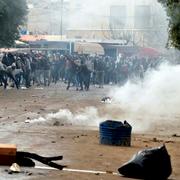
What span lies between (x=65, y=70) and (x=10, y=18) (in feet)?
16.2

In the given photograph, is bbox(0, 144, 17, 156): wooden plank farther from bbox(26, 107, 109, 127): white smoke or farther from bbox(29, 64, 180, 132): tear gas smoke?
bbox(26, 107, 109, 127): white smoke

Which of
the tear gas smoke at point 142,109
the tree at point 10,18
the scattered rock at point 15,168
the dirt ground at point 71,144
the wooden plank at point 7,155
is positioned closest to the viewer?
the scattered rock at point 15,168

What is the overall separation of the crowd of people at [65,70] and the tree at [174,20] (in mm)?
14444

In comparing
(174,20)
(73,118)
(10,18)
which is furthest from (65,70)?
(174,20)

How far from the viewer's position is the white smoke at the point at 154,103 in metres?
15.9

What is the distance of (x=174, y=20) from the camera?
12.8 metres

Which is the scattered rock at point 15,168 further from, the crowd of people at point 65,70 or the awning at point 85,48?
the awning at point 85,48

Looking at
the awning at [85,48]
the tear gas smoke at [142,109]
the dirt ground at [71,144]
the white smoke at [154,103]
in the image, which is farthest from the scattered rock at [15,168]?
the awning at [85,48]

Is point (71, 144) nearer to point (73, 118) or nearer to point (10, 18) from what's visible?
point (73, 118)

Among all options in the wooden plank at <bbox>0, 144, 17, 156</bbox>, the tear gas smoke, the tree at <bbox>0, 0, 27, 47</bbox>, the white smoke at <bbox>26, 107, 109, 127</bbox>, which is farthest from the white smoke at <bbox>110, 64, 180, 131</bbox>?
the tree at <bbox>0, 0, 27, 47</bbox>

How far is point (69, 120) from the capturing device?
14.9m

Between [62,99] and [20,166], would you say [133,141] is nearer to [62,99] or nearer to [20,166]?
[20,166]

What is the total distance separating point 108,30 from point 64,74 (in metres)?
26.9

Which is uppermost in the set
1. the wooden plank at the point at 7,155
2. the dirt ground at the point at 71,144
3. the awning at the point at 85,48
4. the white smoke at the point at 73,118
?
the awning at the point at 85,48
